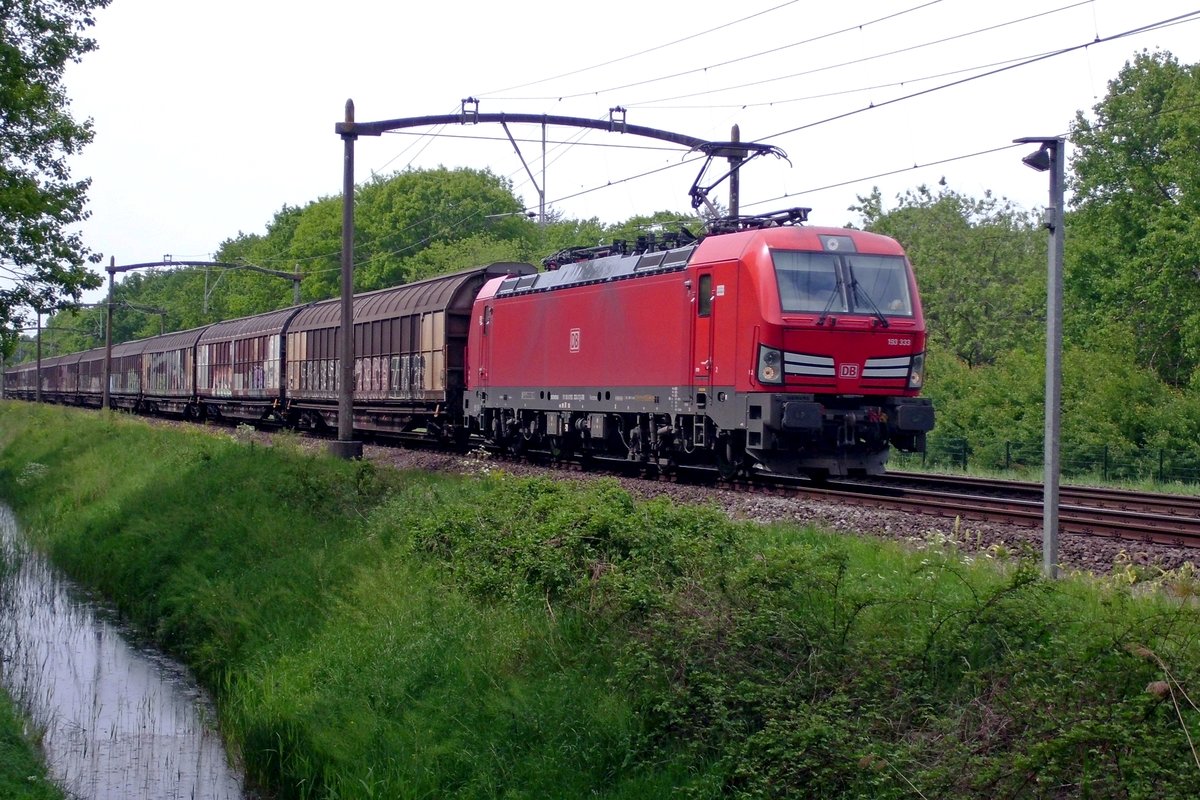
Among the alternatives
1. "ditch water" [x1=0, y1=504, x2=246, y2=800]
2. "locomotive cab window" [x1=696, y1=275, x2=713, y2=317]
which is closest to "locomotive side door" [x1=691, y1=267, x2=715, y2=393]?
"locomotive cab window" [x1=696, y1=275, x2=713, y2=317]

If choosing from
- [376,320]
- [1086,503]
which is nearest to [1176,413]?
[1086,503]

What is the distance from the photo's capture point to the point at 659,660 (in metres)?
7.93

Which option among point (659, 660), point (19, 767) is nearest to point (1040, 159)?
point (659, 660)

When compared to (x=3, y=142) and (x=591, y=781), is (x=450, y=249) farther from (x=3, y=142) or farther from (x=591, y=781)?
(x=591, y=781)

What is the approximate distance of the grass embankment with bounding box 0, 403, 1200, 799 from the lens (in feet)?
19.9

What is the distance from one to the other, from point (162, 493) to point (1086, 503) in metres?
14.8

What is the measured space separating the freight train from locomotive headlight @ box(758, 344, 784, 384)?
0.02 m

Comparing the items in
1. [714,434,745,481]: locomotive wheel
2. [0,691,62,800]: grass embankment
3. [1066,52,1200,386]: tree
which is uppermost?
[1066,52,1200,386]: tree

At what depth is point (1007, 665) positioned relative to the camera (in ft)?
22.0

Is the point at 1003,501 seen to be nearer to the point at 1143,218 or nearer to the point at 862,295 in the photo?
the point at 862,295

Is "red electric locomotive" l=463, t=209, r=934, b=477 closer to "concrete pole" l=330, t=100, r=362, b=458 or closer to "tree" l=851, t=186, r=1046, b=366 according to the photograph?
"concrete pole" l=330, t=100, r=362, b=458

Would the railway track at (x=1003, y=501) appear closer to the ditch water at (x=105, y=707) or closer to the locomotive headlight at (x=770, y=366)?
the locomotive headlight at (x=770, y=366)

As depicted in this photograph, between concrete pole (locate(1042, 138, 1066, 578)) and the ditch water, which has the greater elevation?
concrete pole (locate(1042, 138, 1066, 578))

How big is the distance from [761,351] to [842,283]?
1637 millimetres
